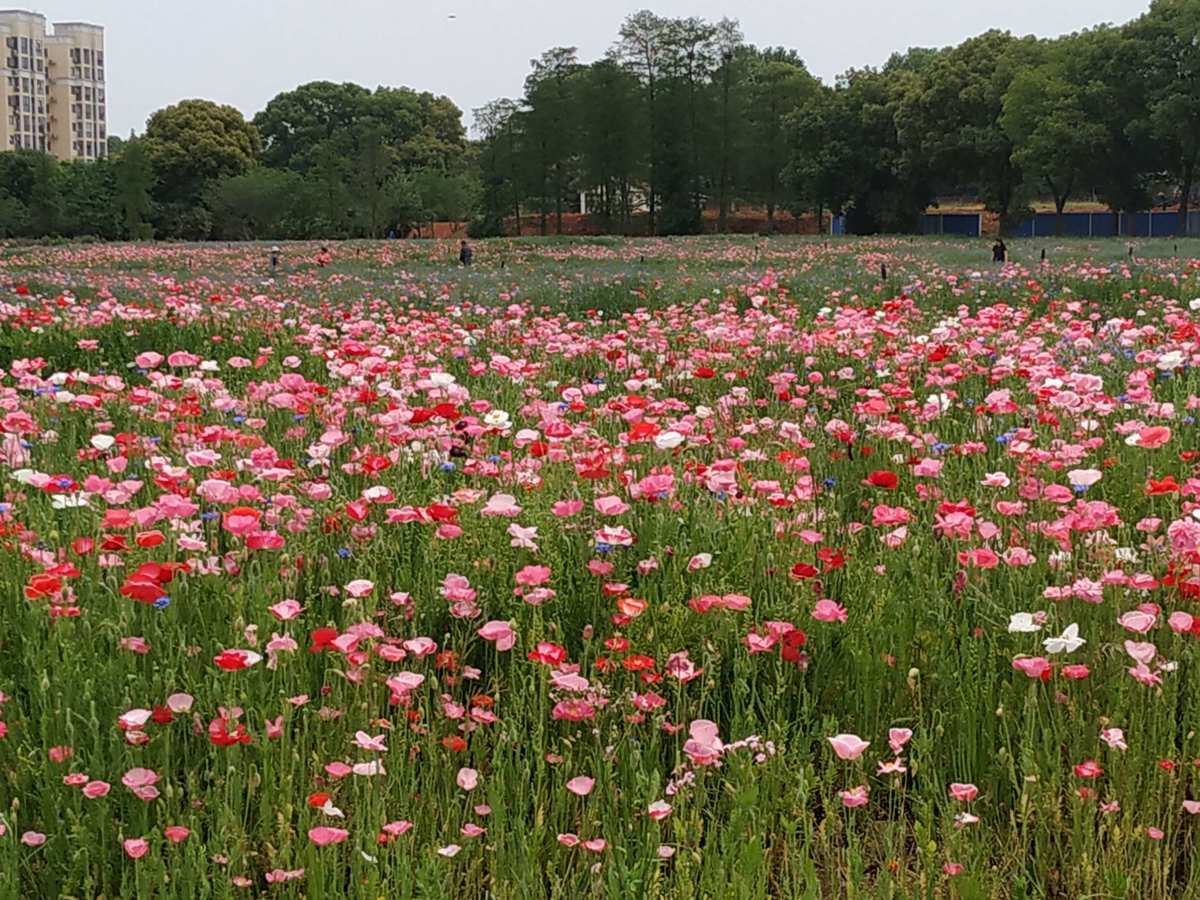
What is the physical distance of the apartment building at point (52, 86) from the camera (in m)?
175

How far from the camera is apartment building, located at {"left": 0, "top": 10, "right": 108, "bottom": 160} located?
17525 centimetres

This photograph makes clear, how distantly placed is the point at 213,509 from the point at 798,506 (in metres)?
1.76

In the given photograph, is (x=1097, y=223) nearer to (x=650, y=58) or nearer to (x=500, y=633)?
(x=650, y=58)

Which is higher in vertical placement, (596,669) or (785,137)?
(785,137)

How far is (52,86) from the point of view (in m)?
183

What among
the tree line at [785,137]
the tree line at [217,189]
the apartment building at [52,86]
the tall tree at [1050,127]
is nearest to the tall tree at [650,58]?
the tree line at [785,137]

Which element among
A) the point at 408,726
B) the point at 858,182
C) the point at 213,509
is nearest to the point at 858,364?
the point at 213,509

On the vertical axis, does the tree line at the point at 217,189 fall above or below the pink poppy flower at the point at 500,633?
above

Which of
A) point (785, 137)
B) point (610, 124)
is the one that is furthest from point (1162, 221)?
point (610, 124)

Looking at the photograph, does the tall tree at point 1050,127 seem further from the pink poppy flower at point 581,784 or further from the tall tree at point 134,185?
the pink poppy flower at point 581,784

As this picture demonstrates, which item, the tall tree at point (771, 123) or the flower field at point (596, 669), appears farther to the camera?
the tall tree at point (771, 123)

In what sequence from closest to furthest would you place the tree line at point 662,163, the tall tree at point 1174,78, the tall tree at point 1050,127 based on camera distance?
the tall tree at point 1174,78
the tall tree at point 1050,127
the tree line at point 662,163

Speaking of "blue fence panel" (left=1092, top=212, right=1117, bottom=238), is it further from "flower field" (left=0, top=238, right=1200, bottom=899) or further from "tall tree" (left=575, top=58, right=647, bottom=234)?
"flower field" (left=0, top=238, right=1200, bottom=899)

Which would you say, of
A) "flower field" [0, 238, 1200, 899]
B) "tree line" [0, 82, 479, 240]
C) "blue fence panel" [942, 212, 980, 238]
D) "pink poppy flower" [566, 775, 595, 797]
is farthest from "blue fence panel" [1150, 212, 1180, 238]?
"pink poppy flower" [566, 775, 595, 797]
